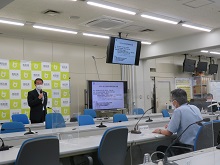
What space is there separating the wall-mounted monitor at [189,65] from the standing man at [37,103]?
22.8 feet

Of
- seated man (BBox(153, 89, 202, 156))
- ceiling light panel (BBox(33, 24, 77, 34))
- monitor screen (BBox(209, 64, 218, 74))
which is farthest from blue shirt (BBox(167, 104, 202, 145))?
monitor screen (BBox(209, 64, 218, 74))

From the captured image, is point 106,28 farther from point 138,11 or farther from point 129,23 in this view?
point 138,11

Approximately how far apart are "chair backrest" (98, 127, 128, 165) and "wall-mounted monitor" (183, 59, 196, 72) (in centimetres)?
883

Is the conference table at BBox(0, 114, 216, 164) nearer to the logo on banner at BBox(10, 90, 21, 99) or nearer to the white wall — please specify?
the logo on banner at BBox(10, 90, 21, 99)

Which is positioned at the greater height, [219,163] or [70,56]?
[70,56]

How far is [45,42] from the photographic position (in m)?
8.30

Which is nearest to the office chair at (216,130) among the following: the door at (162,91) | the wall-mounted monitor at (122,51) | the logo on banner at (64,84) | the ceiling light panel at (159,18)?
the ceiling light panel at (159,18)

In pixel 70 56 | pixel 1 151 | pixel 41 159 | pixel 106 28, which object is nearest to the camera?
pixel 41 159

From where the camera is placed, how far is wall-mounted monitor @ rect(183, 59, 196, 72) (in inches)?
450

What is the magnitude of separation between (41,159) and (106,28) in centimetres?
509

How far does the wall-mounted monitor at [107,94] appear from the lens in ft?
28.0

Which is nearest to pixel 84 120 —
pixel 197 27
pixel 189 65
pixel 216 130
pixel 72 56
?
pixel 216 130

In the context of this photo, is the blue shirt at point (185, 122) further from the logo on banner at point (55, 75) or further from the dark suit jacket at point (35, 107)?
the logo on banner at point (55, 75)

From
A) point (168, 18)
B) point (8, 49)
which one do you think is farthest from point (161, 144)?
point (8, 49)
